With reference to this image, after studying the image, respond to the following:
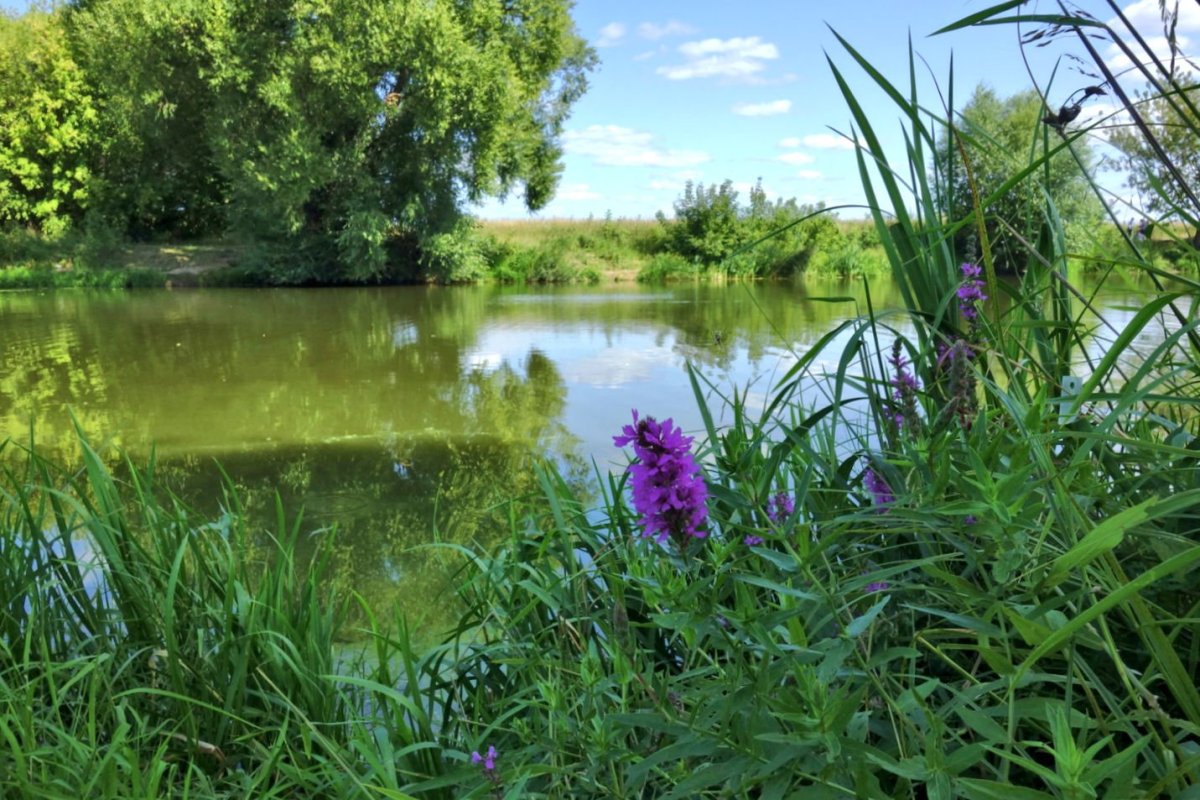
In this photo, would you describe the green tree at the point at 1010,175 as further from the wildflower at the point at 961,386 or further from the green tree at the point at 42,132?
the green tree at the point at 42,132

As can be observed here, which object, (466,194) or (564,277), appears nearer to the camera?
(466,194)

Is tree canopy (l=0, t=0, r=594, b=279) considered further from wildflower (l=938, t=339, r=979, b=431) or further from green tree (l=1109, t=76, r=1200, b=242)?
wildflower (l=938, t=339, r=979, b=431)

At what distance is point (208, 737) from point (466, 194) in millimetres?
17088

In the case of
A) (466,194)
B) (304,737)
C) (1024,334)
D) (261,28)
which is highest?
(261,28)

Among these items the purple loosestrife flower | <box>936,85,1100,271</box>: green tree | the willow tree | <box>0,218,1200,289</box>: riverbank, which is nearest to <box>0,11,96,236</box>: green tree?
<box>0,218,1200,289</box>: riverbank

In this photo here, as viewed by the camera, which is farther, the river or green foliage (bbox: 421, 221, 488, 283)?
green foliage (bbox: 421, 221, 488, 283)

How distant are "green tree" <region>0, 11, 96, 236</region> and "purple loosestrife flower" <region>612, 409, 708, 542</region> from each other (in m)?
23.1

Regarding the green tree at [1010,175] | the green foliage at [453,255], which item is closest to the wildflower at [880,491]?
the green tree at [1010,175]

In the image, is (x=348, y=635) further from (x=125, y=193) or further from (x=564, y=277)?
(x=125, y=193)

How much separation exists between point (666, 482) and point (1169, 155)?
4.07ft

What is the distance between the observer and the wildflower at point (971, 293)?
1.41 m

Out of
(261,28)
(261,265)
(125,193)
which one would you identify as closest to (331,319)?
(261,265)

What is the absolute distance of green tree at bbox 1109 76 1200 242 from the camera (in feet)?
3.06

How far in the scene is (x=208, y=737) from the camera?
1597mm
